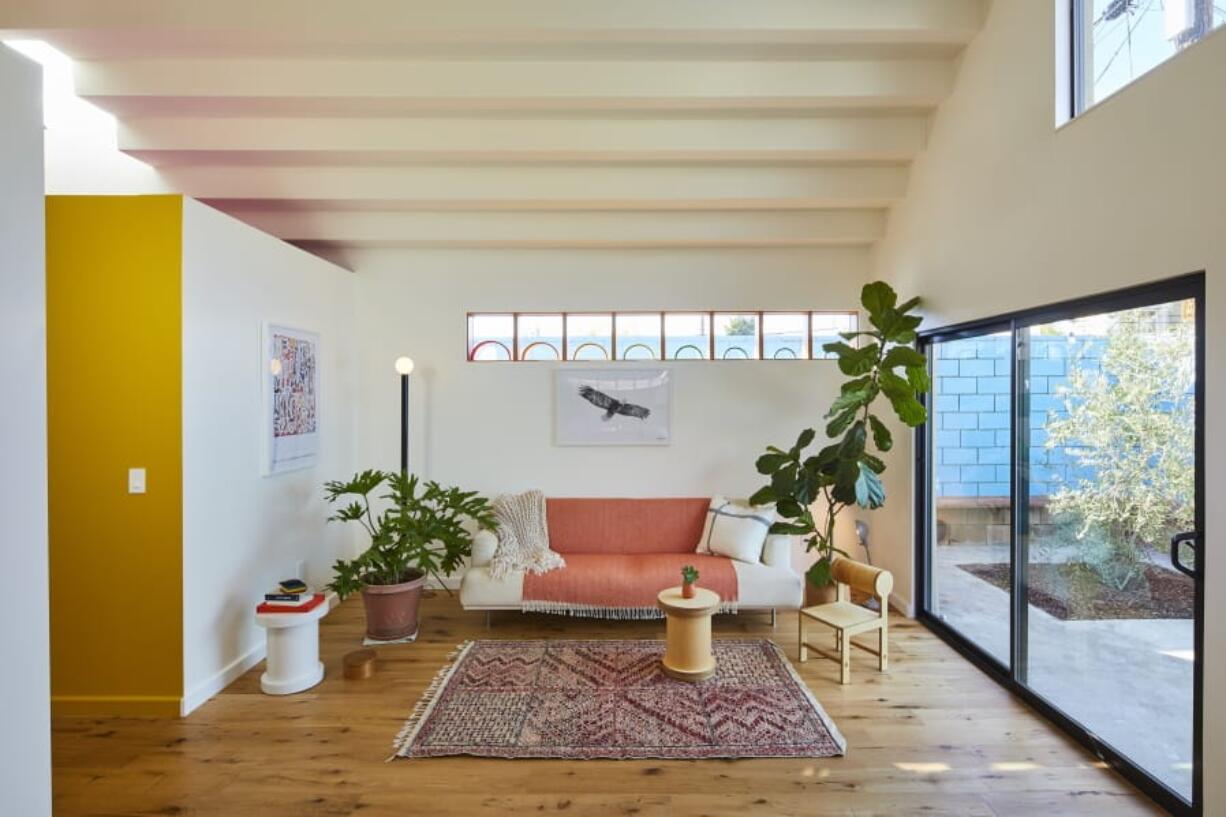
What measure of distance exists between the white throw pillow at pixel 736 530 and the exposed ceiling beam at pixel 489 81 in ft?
8.03

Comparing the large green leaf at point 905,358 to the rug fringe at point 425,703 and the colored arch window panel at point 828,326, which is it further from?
the rug fringe at point 425,703

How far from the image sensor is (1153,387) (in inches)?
83.0

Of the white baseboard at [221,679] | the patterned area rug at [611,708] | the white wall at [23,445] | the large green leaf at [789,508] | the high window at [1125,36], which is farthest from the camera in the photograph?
Answer: the large green leaf at [789,508]

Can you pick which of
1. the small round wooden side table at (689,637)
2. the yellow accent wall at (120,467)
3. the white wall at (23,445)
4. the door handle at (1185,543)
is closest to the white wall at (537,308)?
the small round wooden side table at (689,637)

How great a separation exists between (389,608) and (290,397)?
1.42m

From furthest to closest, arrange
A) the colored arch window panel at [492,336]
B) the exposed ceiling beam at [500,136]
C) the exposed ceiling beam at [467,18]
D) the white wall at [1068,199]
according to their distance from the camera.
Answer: the colored arch window panel at [492,336], the exposed ceiling beam at [500,136], the exposed ceiling beam at [467,18], the white wall at [1068,199]

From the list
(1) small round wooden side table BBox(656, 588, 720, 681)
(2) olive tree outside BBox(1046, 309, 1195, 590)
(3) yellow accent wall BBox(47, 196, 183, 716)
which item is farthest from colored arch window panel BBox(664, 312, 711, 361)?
(3) yellow accent wall BBox(47, 196, 183, 716)

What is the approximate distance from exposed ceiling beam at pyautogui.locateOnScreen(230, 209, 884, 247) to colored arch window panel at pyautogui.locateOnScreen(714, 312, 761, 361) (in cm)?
60

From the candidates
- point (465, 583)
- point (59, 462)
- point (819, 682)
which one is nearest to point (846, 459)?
point (819, 682)

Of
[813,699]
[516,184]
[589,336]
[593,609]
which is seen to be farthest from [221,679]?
[516,184]

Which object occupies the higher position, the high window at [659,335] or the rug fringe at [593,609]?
the high window at [659,335]

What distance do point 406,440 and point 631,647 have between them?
6.63 feet

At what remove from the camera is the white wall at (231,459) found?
8.70 feet

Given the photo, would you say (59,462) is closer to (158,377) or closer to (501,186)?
(158,377)
